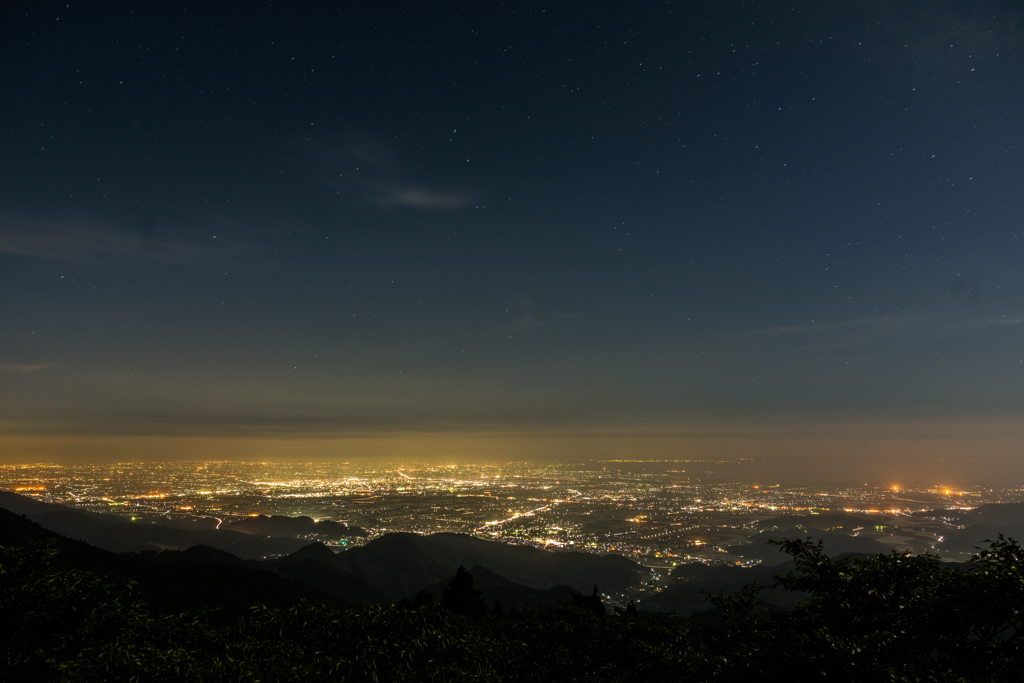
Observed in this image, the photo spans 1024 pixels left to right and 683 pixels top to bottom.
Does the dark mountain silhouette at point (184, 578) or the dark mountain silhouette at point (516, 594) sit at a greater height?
the dark mountain silhouette at point (184, 578)

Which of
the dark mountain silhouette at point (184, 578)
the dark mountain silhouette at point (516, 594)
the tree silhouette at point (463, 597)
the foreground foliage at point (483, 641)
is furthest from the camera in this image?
the dark mountain silhouette at point (516, 594)

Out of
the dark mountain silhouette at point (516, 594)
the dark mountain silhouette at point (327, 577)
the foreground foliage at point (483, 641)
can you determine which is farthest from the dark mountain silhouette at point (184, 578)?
the foreground foliage at point (483, 641)

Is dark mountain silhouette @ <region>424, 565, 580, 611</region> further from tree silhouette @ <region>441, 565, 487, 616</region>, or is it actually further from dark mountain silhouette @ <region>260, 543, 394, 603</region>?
tree silhouette @ <region>441, 565, 487, 616</region>

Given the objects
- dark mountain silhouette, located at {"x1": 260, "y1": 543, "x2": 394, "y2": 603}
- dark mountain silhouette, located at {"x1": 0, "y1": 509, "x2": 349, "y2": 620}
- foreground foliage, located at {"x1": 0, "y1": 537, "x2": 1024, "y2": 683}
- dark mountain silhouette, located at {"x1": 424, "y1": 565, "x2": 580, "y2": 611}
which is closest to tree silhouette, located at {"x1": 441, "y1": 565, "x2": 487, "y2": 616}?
foreground foliage, located at {"x1": 0, "y1": 537, "x2": 1024, "y2": 683}

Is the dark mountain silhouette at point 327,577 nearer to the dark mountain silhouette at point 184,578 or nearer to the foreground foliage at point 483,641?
the dark mountain silhouette at point 184,578

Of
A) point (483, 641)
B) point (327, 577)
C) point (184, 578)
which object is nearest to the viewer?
point (483, 641)

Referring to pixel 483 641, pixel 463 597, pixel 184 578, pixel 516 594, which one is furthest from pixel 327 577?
pixel 483 641

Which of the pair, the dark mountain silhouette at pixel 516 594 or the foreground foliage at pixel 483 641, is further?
the dark mountain silhouette at pixel 516 594

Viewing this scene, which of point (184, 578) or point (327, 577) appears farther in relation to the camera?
point (327, 577)

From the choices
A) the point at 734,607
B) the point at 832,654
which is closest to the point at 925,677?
the point at 832,654

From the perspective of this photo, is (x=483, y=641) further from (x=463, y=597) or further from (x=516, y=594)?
(x=516, y=594)
